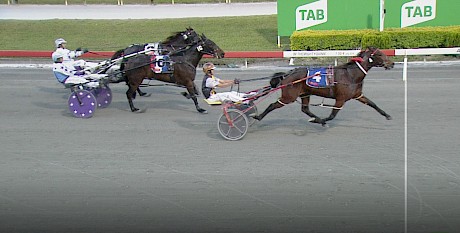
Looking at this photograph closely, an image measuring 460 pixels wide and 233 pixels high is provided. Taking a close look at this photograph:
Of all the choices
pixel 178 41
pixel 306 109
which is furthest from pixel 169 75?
pixel 306 109

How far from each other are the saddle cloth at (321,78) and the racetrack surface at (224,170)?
0.88 metres

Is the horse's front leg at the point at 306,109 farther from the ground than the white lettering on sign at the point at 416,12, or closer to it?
closer to it

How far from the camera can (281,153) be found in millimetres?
10266

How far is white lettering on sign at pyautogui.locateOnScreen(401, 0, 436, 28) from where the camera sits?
2239 cm

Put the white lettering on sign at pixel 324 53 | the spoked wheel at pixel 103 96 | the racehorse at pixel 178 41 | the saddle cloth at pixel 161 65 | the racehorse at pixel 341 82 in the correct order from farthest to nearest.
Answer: the white lettering on sign at pixel 324 53 < the racehorse at pixel 178 41 < the spoked wheel at pixel 103 96 < the saddle cloth at pixel 161 65 < the racehorse at pixel 341 82

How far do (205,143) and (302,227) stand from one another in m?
4.21

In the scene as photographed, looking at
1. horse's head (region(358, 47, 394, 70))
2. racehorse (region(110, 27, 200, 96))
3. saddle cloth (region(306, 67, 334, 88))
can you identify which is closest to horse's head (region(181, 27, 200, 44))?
racehorse (region(110, 27, 200, 96))

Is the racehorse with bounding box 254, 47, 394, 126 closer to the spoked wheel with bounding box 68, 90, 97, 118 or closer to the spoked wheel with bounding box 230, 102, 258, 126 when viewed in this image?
the spoked wheel with bounding box 230, 102, 258, 126

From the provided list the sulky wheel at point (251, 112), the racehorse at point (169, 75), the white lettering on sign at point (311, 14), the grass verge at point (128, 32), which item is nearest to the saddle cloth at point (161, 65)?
the racehorse at point (169, 75)

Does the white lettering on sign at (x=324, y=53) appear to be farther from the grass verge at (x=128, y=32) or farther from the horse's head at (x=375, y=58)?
the horse's head at (x=375, y=58)

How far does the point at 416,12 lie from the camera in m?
22.5

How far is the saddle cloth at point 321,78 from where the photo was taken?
11.1 m

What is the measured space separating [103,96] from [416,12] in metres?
12.5

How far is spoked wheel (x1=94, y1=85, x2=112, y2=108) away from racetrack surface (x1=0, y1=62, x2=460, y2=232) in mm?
209
